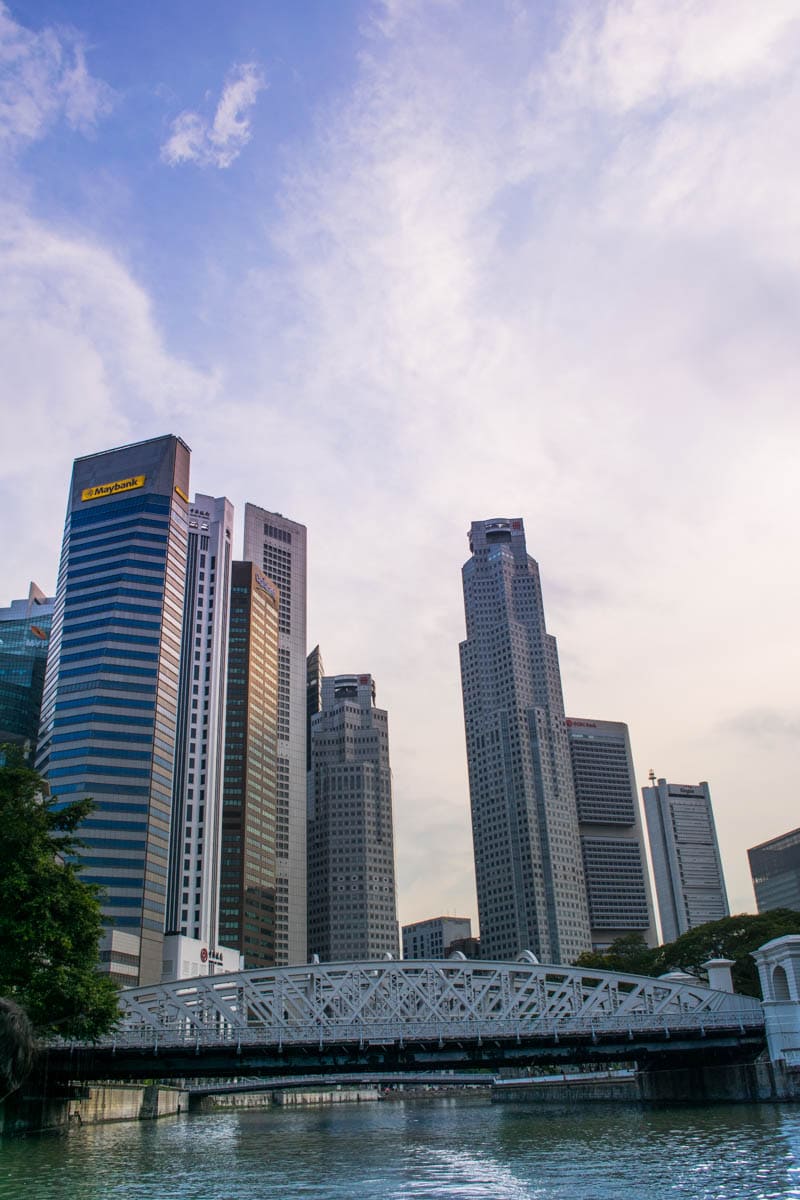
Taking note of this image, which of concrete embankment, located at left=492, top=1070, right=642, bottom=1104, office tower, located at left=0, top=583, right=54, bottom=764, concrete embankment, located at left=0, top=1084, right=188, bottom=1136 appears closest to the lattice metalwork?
concrete embankment, located at left=0, top=1084, right=188, bottom=1136

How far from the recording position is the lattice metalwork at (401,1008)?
66.9m

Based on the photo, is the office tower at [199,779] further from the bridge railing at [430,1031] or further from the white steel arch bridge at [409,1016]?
the bridge railing at [430,1031]

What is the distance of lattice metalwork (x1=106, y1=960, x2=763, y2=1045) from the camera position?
6688 centimetres

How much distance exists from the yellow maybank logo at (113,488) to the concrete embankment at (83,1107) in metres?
90.3

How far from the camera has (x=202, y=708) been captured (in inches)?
7446

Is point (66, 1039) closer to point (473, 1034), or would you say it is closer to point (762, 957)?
point (473, 1034)

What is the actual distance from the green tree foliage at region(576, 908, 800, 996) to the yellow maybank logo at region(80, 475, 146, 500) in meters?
103

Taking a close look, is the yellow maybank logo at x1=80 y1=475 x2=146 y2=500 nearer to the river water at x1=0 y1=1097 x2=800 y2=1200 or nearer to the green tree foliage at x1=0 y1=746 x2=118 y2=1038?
the green tree foliage at x1=0 y1=746 x2=118 y2=1038

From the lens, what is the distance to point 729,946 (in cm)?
11212

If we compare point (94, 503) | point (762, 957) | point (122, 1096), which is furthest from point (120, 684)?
point (762, 957)

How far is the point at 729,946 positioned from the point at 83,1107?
2846 inches

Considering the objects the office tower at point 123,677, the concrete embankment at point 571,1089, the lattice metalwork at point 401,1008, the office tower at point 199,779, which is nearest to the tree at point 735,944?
the concrete embankment at point 571,1089

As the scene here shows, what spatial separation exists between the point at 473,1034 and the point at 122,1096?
42865 mm

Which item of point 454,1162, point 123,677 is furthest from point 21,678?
point 454,1162
